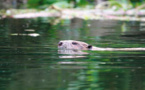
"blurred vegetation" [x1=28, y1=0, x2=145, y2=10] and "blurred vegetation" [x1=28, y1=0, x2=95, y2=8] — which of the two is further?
"blurred vegetation" [x1=28, y1=0, x2=95, y2=8]

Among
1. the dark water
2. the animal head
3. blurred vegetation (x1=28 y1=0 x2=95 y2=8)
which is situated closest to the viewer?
the dark water


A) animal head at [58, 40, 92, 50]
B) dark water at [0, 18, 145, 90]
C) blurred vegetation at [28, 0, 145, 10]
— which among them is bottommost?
dark water at [0, 18, 145, 90]

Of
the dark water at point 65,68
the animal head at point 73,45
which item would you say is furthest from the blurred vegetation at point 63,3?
the animal head at point 73,45

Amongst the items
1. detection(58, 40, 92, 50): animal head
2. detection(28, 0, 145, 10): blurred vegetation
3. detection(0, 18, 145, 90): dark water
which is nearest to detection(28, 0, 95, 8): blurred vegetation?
detection(28, 0, 145, 10): blurred vegetation

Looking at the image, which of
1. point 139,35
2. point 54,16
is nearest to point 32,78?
point 139,35

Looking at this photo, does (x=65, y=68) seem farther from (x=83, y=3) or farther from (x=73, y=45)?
(x=83, y=3)

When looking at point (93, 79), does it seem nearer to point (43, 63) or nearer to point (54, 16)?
point (43, 63)

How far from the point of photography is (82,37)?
12.1 metres

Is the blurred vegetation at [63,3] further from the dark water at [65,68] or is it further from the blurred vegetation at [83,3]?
the dark water at [65,68]

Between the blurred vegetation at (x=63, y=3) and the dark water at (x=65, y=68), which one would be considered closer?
the dark water at (x=65, y=68)

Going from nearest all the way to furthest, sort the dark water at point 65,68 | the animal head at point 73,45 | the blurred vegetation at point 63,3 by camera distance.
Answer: the dark water at point 65,68 < the animal head at point 73,45 < the blurred vegetation at point 63,3

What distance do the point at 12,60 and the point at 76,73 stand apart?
5.37 feet

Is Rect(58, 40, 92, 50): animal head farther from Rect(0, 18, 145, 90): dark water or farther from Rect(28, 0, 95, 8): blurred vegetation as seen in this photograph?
Rect(28, 0, 95, 8): blurred vegetation

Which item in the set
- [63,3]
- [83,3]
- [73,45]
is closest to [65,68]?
[73,45]
